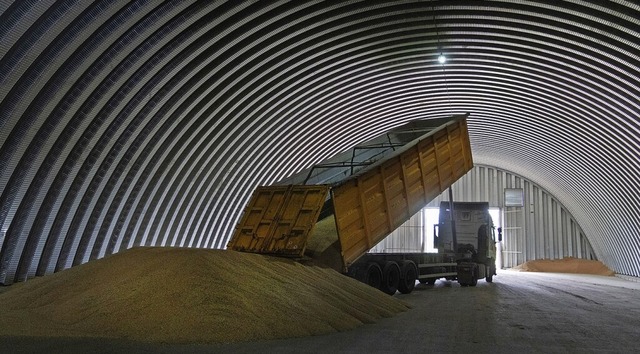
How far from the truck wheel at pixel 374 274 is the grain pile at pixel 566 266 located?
2099 cm

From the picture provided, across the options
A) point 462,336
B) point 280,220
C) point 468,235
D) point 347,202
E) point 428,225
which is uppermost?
point 428,225

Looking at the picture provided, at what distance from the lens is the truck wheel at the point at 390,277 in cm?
1261

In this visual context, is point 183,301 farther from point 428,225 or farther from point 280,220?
point 428,225

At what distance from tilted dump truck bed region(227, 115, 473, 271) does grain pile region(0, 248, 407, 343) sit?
5.21ft

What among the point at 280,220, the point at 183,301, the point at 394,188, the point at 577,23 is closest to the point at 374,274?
the point at 394,188

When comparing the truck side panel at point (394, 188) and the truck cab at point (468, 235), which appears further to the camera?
the truck cab at point (468, 235)

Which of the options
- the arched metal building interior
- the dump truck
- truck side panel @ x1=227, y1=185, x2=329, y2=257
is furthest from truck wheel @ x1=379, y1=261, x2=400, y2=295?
the arched metal building interior

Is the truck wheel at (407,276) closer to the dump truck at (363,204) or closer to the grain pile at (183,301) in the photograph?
the dump truck at (363,204)

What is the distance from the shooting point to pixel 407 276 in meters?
13.6

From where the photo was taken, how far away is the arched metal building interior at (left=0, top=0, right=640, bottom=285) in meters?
8.91

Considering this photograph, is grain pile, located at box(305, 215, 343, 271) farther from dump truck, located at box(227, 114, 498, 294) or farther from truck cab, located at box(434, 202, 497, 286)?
truck cab, located at box(434, 202, 497, 286)

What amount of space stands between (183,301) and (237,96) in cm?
827

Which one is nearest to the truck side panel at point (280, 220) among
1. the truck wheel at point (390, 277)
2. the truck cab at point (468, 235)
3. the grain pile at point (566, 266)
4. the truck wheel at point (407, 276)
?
the truck wheel at point (390, 277)

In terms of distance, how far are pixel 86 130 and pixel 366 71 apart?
8.56 m
